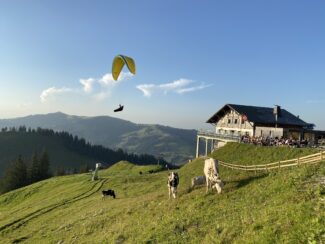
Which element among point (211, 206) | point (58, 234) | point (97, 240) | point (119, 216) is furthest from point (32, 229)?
point (211, 206)

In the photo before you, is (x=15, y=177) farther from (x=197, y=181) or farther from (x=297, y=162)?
(x=297, y=162)

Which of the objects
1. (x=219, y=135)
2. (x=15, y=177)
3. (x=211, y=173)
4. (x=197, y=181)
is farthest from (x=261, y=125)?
(x=15, y=177)

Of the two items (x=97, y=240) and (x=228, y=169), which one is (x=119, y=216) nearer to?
(x=97, y=240)

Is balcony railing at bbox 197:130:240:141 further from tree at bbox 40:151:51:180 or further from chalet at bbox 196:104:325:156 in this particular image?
tree at bbox 40:151:51:180

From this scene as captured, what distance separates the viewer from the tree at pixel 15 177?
11338cm

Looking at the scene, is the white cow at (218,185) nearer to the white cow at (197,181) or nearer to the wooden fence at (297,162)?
the white cow at (197,181)

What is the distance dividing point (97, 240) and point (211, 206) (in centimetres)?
832

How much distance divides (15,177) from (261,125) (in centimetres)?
8265

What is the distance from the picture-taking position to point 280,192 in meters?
23.5

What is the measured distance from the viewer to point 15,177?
381ft

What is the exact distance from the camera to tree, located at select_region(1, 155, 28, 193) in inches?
4464

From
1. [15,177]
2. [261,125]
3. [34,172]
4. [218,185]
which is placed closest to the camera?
[218,185]

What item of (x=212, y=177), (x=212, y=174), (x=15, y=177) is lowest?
(x=15, y=177)

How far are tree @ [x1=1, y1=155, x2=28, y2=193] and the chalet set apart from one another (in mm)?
68623
